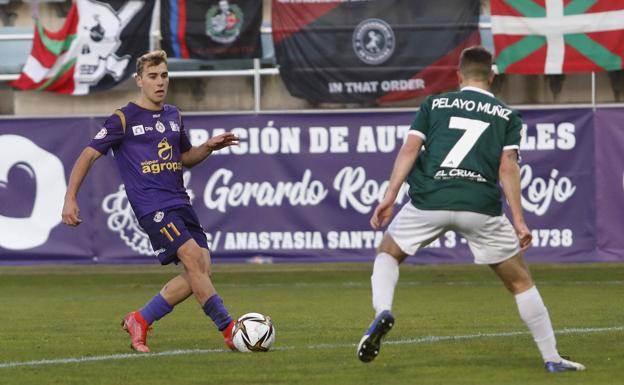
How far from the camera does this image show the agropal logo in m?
18.5

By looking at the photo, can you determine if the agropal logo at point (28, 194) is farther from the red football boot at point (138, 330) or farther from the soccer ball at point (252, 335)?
the soccer ball at point (252, 335)

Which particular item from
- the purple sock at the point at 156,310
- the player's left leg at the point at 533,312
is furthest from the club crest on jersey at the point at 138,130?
the player's left leg at the point at 533,312

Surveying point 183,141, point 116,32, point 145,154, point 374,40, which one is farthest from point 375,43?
point 145,154

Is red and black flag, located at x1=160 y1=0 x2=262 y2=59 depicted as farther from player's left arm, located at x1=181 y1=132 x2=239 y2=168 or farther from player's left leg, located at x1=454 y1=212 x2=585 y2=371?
player's left leg, located at x1=454 y1=212 x2=585 y2=371

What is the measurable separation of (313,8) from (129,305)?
21.1 feet

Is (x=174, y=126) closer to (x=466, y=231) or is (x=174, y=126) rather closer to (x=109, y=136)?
(x=109, y=136)

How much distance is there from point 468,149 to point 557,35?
11.1m

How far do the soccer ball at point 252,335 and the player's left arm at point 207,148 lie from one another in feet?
3.96

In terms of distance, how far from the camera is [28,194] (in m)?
18.5

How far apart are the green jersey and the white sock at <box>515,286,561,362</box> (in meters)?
0.51

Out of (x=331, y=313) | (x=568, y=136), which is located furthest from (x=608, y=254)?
(x=331, y=313)

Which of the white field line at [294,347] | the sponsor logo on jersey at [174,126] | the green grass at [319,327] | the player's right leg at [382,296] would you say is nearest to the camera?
the player's right leg at [382,296]

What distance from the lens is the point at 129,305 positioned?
Answer: 14.3m

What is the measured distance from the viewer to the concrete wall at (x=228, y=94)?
19750mm
